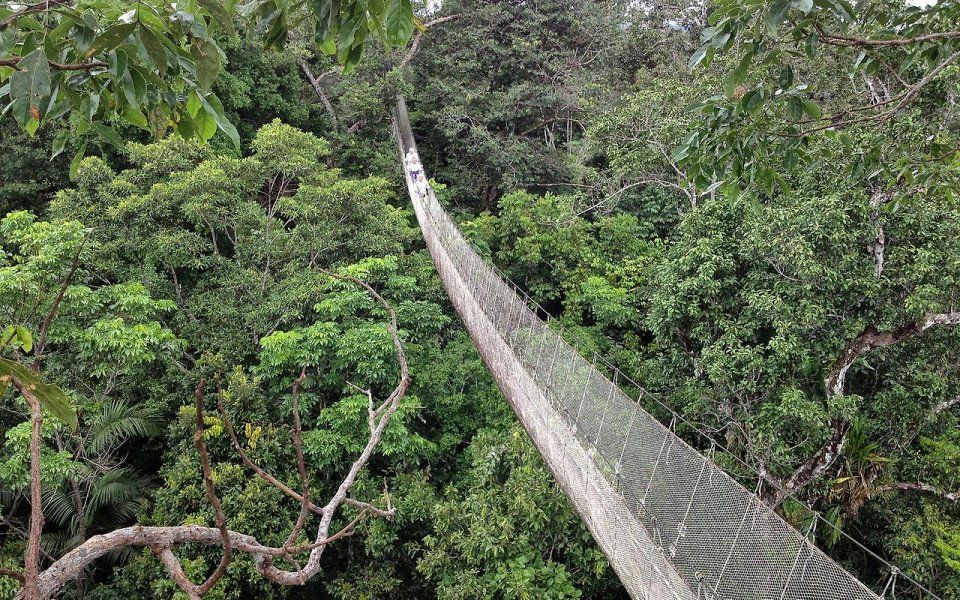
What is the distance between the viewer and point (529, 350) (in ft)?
17.6

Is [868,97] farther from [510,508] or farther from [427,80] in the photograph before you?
[427,80]

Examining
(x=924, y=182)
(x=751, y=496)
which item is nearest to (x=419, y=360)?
(x=751, y=496)

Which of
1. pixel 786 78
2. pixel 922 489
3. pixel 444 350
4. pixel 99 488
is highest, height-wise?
pixel 786 78

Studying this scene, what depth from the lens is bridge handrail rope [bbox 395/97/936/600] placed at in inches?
125

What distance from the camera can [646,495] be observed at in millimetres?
3842

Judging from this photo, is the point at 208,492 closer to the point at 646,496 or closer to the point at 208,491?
the point at 208,491

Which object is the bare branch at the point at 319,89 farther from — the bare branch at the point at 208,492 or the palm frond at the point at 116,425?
the bare branch at the point at 208,492

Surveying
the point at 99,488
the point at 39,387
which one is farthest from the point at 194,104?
the point at 99,488

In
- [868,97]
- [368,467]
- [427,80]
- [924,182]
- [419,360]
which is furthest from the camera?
[427,80]

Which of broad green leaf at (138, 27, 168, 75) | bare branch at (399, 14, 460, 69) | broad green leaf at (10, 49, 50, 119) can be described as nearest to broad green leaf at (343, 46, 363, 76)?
broad green leaf at (138, 27, 168, 75)

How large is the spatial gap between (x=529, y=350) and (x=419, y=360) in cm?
342

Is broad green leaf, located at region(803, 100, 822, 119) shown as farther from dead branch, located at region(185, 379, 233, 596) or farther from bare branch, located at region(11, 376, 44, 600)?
bare branch, located at region(11, 376, 44, 600)

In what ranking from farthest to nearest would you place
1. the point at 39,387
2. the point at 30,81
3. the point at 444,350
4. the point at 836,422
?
the point at 444,350 → the point at 836,422 → the point at 30,81 → the point at 39,387

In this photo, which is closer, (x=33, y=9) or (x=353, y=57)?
(x=33, y=9)
